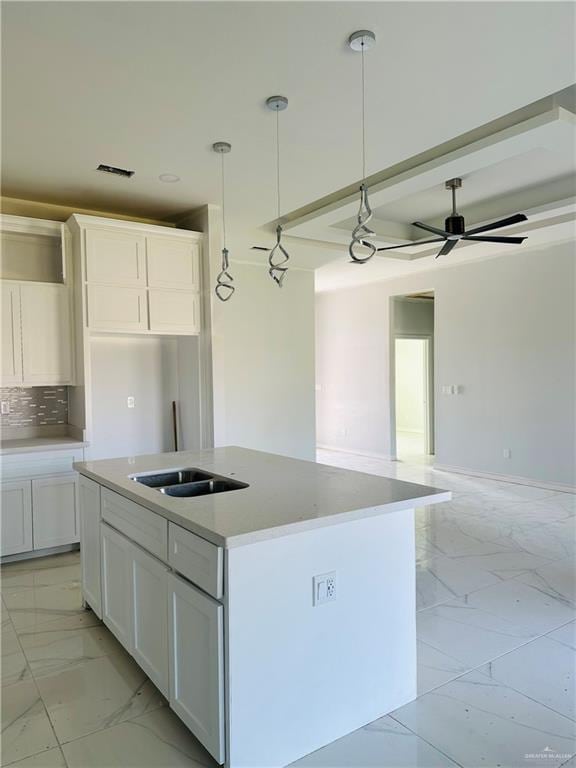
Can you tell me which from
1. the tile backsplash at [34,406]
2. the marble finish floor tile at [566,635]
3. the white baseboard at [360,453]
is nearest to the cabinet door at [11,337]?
the tile backsplash at [34,406]

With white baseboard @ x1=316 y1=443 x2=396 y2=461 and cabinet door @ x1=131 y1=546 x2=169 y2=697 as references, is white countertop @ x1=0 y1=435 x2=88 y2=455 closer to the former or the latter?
cabinet door @ x1=131 y1=546 x2=169 y2=697

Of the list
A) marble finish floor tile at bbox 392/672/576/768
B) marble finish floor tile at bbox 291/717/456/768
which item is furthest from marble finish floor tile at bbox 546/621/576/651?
marble finish floor tile at bbox 291/717/456/768

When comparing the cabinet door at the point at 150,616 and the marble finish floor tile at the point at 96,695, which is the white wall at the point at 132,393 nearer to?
the marble finish floor tile at the point at 96,695

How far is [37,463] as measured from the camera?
153 inches

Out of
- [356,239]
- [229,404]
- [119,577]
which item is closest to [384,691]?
[119,577]

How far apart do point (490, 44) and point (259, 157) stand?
1.59 meters

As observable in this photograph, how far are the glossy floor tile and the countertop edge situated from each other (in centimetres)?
84

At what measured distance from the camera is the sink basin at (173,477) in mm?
2703

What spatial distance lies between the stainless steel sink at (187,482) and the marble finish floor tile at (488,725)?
1.20m

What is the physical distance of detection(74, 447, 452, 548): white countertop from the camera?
69.7 inches

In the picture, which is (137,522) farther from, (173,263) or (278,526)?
(173,263)

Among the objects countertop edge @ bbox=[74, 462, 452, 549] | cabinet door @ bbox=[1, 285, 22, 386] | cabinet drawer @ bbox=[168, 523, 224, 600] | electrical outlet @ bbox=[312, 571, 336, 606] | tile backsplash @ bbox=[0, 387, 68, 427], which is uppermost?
cabinet door @ bbox=[1, 285, 22, 386]

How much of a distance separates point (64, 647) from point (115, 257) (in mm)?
2808

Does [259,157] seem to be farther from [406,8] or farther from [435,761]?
[435,761]
